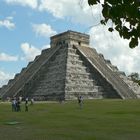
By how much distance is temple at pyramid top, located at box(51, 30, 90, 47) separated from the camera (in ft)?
209

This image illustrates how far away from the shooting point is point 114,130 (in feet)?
58.0

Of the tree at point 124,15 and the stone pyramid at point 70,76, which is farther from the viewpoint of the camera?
the stone pyramid at point 70,76

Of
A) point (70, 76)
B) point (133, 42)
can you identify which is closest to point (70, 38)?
point (70, 76)

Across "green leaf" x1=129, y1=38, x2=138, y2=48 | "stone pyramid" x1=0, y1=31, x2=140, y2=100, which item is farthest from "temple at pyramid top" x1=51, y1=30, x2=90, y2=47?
"green leaf" x1=129, y1=38, x2=138, y2=48

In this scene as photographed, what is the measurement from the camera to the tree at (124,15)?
484 cm

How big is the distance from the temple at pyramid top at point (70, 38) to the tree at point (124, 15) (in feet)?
192

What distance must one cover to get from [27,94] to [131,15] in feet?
176

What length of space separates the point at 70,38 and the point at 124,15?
58642 millimetres

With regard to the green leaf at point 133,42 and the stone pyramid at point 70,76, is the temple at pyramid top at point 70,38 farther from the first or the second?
the green leaf at point 133,42

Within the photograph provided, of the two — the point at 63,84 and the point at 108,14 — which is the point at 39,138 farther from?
the point at 63,84

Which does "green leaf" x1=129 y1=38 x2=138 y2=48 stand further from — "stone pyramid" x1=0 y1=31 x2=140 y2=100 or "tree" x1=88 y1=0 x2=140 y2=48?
"stone pyramid" x1=0 y1=31 x2=140 y2=100

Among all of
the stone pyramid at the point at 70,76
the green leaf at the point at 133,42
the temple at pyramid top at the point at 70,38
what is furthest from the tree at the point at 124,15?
the temple at pyramid top at the point at 70,38

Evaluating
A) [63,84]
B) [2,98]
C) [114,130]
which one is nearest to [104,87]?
[63,84]

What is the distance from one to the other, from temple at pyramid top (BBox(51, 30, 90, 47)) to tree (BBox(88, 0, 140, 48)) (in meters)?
58.4
